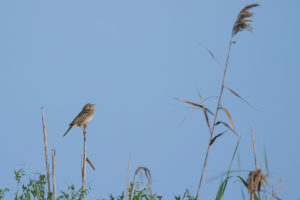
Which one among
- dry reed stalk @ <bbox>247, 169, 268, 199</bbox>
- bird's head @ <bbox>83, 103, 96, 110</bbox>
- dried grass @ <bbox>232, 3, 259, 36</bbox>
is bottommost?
dry reed stalk @ <bbox>247, 169, 268, 199</bbox>

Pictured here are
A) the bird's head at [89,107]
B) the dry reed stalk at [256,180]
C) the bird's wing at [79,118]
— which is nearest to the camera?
the dry reed stalk at [256,180]

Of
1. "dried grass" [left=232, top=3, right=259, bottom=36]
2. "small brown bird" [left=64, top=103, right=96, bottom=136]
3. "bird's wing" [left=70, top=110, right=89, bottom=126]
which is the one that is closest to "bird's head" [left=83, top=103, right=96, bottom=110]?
"small brown bird" [left=64, top=103, right=96, bottom=136]

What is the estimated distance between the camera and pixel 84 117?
13734mm

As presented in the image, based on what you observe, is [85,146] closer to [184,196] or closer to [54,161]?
[54,161]

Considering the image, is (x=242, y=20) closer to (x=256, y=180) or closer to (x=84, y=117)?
(x=256, y=180)

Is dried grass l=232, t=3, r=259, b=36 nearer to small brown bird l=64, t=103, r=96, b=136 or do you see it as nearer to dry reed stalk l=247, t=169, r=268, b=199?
dry reed stalk l=247, t=169, r=268, b=199

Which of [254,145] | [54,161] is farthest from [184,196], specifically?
[54,161]

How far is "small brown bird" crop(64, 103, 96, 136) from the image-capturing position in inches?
532

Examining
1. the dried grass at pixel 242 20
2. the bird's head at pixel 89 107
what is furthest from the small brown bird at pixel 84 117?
the dried grass at pixel 242 20

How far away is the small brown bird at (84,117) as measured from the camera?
13523 millimetres

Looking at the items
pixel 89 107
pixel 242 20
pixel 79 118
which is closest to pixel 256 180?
pixel 242 20

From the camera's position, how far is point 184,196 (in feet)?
21.7

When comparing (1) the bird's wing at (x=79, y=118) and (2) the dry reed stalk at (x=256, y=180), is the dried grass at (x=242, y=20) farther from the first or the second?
(1) the bird's wing at (x=79, y=118)

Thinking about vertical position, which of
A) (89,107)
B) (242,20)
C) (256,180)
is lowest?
(256,180)
